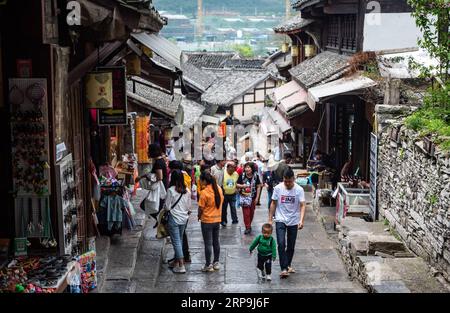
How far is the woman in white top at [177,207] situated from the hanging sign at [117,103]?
1889 mm

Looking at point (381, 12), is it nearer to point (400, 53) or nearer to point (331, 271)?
point (400, 53)

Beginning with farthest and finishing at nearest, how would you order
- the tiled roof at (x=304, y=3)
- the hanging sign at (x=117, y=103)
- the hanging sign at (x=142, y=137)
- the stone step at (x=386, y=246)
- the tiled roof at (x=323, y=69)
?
1. the tiled roof at (x=304, y=3)
2. the hanging sign at (x=142, y=137)
3. the tiled roof at (x=323, y=69)
4. the hanging sign at (x=117, y=103)
5. the stone step at (x=386, y=246)

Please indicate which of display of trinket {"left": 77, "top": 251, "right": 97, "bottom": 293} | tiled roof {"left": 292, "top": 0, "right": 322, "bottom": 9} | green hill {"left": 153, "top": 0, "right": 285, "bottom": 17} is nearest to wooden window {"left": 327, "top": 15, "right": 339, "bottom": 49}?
tiled roof {"left": 292, "top": 0, "right": 322, "bottom": 9}

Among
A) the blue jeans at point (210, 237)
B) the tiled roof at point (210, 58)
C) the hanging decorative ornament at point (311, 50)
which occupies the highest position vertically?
the tiled roof at point (210, 58)

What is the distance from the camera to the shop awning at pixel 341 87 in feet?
49.8

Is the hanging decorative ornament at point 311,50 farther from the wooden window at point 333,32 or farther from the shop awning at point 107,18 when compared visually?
the shop awning at point 107,18

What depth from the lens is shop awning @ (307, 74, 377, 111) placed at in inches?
598

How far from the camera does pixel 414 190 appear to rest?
428 inches

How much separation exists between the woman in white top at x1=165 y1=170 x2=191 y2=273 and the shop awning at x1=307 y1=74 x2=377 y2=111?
17.4 ft

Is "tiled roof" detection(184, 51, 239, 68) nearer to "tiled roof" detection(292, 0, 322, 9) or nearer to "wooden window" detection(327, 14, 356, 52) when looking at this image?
"tiled roof" detection(292, 0, 322, 9)

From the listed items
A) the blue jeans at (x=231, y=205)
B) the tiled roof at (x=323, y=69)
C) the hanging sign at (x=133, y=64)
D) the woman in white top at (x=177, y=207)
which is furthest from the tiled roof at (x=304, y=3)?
the woman in white top at (x=177, y=207)

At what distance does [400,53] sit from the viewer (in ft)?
54.1

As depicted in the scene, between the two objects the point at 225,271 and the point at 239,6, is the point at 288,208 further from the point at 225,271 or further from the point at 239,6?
the point at 239,6
